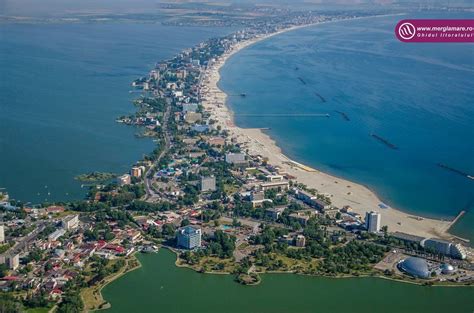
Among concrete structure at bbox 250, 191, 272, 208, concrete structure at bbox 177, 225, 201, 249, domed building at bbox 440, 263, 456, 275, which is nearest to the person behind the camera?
domed building at bbox 440, 263, 456, 275

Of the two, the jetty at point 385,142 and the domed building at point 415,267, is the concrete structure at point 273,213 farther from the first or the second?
the jetty at point 385,142

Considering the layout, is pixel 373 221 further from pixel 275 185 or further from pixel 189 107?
pixel 189 107

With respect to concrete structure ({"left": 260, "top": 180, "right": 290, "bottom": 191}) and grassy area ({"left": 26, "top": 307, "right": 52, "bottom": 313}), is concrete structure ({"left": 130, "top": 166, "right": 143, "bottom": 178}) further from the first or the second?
grassy area ({"left": 26, "top": 307, "right": 52, "bottom": 313})

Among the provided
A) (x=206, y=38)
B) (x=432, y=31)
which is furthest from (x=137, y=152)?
(x=206, y=38)

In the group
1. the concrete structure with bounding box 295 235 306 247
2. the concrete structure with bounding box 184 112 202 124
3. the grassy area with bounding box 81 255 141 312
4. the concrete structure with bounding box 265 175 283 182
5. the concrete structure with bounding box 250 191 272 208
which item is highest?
the concrete structure with bounding box 184 112 202 124

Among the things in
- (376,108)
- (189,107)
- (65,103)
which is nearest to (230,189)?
(189,107)

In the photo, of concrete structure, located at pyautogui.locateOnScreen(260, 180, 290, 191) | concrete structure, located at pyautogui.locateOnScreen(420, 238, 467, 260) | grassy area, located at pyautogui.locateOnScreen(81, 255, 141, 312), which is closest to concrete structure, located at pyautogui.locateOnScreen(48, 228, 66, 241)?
grassy area, located at pyautogui.locateOnScreen(81, 255, 141, 312)
